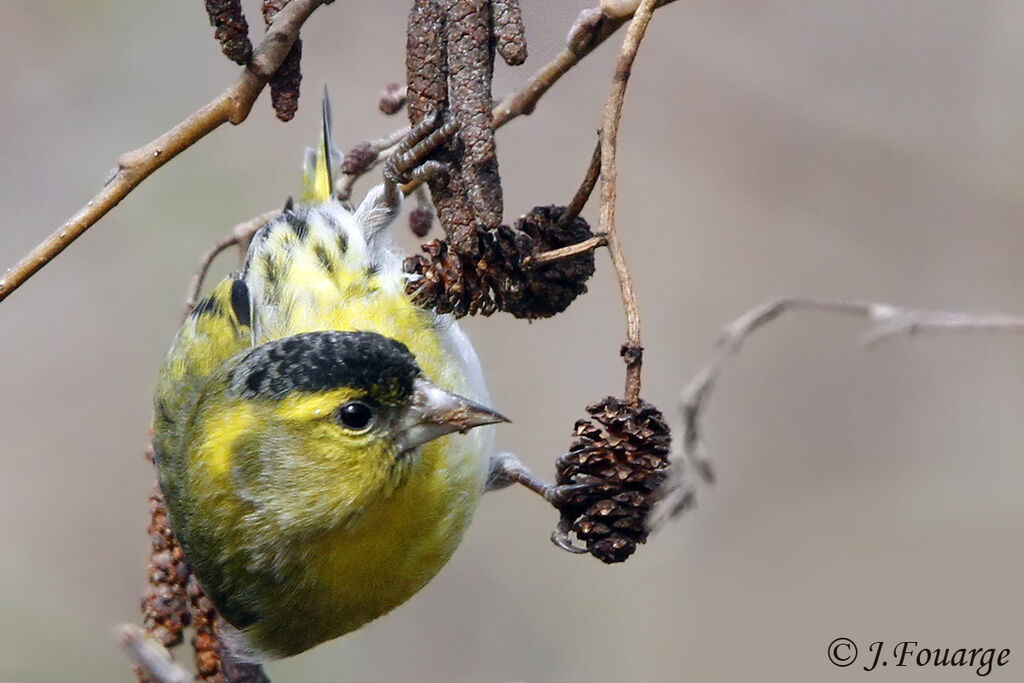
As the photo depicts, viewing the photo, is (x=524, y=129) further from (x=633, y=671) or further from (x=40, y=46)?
(x=633, y=671)

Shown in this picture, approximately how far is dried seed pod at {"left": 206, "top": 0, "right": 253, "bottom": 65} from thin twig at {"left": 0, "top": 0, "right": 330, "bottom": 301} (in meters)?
0.04

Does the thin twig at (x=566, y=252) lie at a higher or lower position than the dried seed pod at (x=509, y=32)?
lower

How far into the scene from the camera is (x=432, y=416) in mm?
1925

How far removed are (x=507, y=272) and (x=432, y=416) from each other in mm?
313

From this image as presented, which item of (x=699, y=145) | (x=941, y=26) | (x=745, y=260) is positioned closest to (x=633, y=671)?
(x=745, y=260)

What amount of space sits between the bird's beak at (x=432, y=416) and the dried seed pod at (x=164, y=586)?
0.58m

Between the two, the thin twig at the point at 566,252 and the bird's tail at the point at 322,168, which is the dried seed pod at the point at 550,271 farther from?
the bird's tail at the point at 322,168

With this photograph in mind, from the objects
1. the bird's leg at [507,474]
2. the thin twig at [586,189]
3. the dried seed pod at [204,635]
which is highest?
the bird's leg at [507,474]

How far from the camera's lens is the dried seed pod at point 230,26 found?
5.59ft

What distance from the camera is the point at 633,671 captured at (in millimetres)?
3643

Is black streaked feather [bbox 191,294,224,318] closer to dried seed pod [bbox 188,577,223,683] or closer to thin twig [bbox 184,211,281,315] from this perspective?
thin twig [bbox 184,211,281,315]

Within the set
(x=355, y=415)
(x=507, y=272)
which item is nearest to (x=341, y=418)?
(x=355, y=415)

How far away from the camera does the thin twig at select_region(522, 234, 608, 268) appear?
1484 millimetres

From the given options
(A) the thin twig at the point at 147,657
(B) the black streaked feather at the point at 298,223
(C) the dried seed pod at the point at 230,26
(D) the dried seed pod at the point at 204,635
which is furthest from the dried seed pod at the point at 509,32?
(D) the dried seed pod at the point at 204,635
